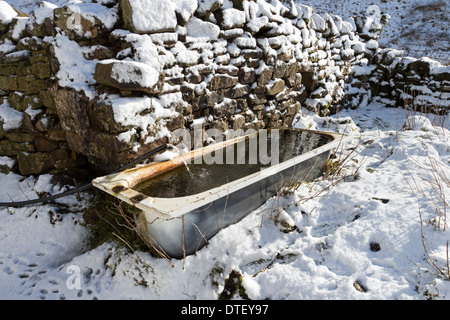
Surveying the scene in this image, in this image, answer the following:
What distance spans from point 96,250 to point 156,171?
69cm

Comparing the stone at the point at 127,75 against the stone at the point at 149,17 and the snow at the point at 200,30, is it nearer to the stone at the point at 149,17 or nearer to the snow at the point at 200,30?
the stone at the point at 149,17

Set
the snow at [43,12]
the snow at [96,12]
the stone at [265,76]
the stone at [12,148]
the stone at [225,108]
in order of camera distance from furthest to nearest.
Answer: the stone at [265,76] → the stone at [225,108] → the stone at [12,148] → the snow at [43,12] → the snow at [96,12]

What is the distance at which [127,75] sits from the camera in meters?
1.91

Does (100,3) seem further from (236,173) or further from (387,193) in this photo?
(387,193)

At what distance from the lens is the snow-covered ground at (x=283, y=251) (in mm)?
1538

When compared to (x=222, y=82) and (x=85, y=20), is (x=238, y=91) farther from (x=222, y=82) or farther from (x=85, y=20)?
(x=85, y=20)

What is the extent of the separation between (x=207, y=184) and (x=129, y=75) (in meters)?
0.97

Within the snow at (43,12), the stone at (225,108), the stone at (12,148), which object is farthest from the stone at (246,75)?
the stone at (12,148)

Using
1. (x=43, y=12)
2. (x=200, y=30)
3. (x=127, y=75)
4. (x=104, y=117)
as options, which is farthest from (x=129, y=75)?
(x=43, y=12)

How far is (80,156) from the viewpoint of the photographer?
8.22 feet

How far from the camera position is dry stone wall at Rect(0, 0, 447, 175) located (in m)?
2.01

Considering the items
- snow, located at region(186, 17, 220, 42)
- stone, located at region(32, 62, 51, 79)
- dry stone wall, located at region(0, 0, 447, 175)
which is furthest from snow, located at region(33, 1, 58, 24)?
snow, located at region(186, 17, 220, 42)

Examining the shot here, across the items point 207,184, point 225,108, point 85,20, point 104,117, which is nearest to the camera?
point 104,117
